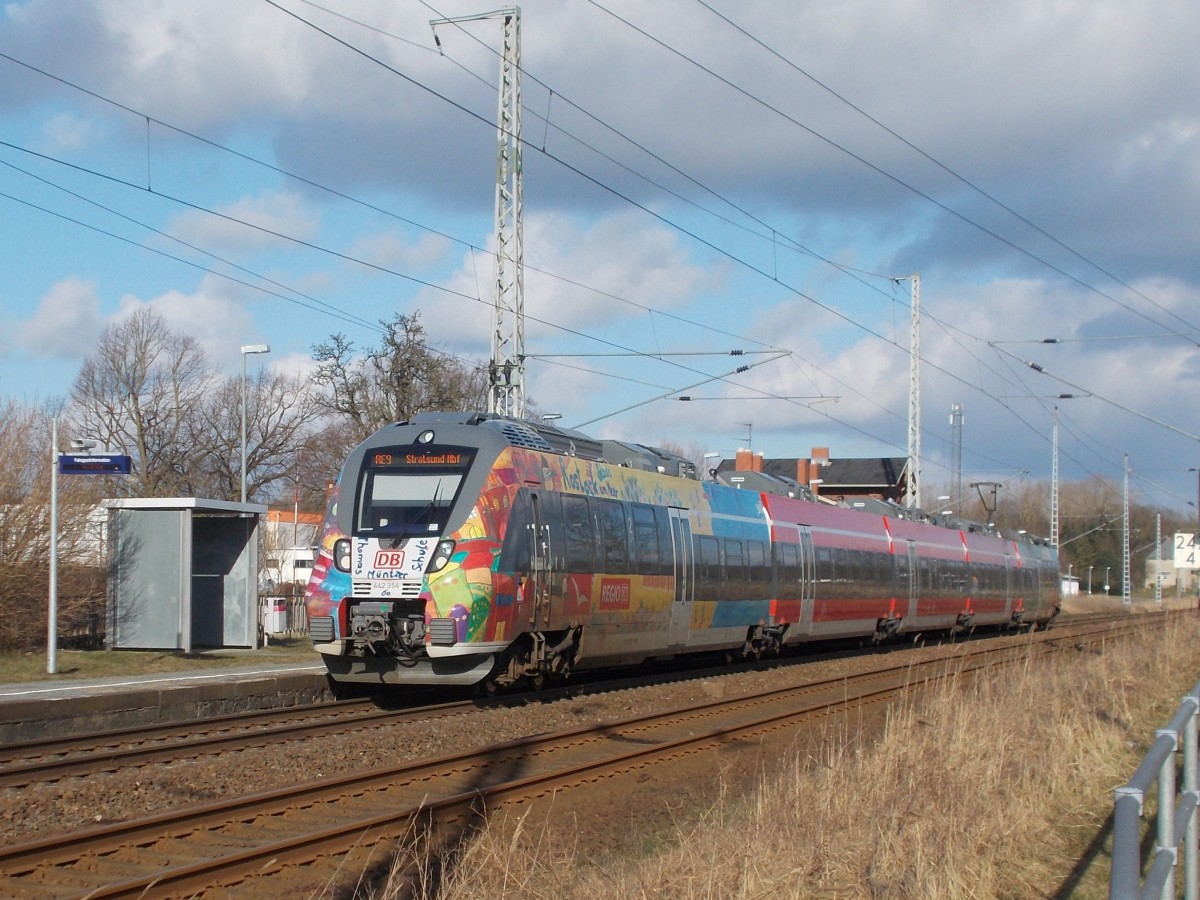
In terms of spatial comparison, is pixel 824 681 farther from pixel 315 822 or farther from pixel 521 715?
pixel 315 822

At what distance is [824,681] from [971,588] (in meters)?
18.7

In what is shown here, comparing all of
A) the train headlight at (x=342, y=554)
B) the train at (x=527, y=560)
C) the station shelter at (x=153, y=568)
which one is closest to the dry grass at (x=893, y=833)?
the train at (x=527, y=560)

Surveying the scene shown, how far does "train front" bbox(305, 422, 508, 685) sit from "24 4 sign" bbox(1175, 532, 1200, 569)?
41822 millimetres

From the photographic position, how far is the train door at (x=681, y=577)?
19578 millimetres

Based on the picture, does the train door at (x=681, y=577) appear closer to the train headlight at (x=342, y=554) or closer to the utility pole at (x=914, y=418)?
the train headlight at (x=342, y=554)

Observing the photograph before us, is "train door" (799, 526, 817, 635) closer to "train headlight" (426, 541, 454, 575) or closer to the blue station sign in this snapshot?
"train headlight" (426, 541, 454, 575)

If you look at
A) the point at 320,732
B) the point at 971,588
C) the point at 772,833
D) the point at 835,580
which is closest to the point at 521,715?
the point at 320,732

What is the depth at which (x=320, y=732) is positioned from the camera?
13.1 metres

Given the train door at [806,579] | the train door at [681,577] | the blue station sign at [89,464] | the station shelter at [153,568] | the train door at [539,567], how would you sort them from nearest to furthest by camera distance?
1. the train door at [539,567]
2. the train door at [681,577]
3. the blue station sign at [89,464]
4. the station shelter at [153,568]
5. the train door at [806,579]

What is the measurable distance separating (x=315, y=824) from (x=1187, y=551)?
4931cm

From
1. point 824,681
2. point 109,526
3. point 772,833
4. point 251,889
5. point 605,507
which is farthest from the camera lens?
point 109,526

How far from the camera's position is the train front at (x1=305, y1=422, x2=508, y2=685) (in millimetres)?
14641

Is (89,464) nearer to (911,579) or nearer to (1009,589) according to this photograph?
(911,579)

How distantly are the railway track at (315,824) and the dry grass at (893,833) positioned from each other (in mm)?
571
